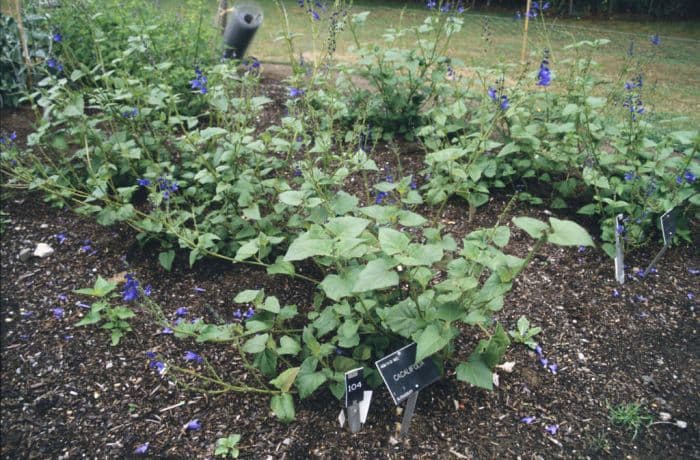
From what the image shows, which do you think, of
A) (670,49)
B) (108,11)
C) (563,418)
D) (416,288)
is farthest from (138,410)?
(670,49)

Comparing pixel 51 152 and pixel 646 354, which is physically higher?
pixel 51 152

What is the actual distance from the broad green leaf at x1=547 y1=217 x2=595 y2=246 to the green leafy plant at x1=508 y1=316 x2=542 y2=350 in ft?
3.28

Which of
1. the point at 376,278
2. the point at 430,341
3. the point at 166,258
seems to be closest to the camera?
the point at 376,278

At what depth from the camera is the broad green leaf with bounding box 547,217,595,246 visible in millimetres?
1291

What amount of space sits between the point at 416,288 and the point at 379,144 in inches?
77.5

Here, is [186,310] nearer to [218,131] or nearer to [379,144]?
[218,131]

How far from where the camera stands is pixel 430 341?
1628 mm

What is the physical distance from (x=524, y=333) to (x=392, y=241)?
3.10ft

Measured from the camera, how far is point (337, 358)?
1.95m

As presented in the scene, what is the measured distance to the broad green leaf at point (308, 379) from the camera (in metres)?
1.89

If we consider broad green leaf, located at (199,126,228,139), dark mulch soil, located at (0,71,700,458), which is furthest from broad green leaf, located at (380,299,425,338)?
broad green leaf, located at (199,126,228,139)

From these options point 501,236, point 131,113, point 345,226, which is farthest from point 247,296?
point 131,113

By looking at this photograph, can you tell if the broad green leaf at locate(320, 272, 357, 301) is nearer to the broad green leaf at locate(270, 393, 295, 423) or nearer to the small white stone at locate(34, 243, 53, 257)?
the broad green leaf at locate(270, 393, 295, 423)

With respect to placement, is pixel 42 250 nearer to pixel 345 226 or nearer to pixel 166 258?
pixel 166 258
